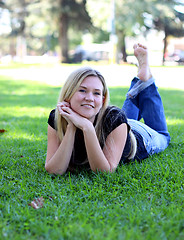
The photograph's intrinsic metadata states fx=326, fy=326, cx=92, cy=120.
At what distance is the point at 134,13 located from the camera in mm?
28078

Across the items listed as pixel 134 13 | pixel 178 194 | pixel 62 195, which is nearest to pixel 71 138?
pixel 62 195

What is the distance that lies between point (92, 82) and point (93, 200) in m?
0.93

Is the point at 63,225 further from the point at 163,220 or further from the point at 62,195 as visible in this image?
the point at 163,220

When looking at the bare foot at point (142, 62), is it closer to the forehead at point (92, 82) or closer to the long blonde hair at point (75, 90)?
the long blonde hair at point (75, 90)

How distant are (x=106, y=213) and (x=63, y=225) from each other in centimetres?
31

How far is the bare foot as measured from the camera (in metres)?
3.64

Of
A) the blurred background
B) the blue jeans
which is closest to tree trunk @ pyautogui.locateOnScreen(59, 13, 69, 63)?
the blurred background

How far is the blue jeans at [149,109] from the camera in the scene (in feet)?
11.4

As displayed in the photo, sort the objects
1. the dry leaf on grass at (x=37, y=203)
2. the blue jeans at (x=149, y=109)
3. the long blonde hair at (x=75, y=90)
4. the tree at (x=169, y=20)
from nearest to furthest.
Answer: the dry leaf on grass at (x=37, y=203)
the long blonde hair at (x=75, y=90)
the blue jeans at (x=149, y=109)
the tree at (x=169, y=20)

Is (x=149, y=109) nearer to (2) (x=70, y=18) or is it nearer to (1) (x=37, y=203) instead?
(1) (x=37, y=203)

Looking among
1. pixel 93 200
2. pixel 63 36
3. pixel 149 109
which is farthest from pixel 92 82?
pixel 63 36

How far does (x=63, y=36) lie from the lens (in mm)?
31656

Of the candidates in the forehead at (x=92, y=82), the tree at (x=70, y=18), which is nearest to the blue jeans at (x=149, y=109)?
the forehead at (x=92, y=82)

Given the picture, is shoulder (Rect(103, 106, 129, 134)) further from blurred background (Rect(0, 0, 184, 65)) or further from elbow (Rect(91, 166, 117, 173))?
blurred background (Rect(0, 0, 184, 65))
